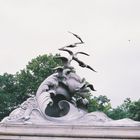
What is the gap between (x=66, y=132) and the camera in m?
15.8

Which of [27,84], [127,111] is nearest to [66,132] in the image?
[27,84]

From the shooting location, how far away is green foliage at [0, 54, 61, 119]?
44.7 m

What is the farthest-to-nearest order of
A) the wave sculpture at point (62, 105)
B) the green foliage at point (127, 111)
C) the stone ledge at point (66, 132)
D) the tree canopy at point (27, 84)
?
the tree canopy at point (27, 84), the green foliage at point (127, 111), the wave sculpture at point (62, 105), the stone ledge at point (66, 132)

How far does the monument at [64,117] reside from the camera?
51.8 feet

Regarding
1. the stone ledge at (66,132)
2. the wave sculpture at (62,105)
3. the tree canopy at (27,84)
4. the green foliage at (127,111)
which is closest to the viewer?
the stone ledge at (66,132)

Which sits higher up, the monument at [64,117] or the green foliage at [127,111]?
the monument at [64,117]

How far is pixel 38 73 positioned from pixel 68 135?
2928cm

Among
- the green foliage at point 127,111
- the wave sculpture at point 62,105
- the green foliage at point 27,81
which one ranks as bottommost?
the green foliage at point 127,111

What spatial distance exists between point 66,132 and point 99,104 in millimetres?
31590

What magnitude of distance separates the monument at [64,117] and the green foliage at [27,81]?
2689 centimetres

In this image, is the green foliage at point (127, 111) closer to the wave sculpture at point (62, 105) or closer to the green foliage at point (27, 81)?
the green foliage at point (27, 81)

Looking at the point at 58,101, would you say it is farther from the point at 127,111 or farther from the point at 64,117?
the point at 127,111

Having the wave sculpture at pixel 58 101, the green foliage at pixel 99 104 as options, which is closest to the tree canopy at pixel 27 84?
the green foliage at pixel 99 104

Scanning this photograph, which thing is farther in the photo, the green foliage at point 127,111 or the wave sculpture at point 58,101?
the green foliage at point 127,111
